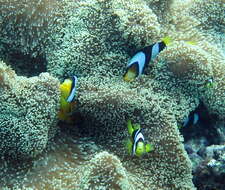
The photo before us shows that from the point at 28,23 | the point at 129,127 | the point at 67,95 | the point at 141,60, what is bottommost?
the point at 129,127

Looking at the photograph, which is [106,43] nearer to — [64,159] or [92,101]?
[92,101]

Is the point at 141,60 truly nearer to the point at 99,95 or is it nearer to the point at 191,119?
the point at 99,95

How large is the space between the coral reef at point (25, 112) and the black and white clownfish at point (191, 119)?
1.29 metres

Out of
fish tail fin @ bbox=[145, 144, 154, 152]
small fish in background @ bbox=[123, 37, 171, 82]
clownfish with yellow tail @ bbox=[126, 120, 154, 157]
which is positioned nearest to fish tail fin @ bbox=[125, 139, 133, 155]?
clownfish with yellow tail @ bbox=[126, 120, 154, 157]

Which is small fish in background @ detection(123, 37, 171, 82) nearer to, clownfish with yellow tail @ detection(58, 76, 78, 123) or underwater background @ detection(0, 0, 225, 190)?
underwater background @ detection(0, 0, 225, 190)

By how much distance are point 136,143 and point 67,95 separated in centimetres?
67

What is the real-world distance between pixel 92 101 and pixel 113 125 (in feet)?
0.93

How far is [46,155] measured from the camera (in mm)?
2666

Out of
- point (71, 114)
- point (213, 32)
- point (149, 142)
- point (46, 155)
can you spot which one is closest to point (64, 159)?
point (46, 155)

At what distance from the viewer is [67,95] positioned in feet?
8.71

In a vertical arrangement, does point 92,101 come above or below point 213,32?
below

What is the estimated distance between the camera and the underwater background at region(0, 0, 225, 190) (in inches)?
99.0

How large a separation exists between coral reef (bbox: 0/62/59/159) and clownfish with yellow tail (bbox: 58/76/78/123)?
0.32 feet

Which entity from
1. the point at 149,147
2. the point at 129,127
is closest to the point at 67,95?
the point at 129,127
